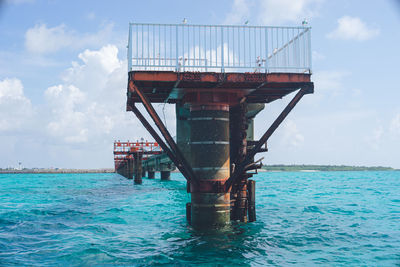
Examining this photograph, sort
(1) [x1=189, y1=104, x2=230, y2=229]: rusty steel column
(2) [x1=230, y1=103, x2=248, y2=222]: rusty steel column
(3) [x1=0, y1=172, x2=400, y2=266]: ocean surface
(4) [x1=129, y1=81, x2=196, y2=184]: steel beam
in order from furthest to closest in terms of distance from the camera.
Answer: (2) [x1=230, y1=103, x2=248, y2=222]: rusty steel column < (1) [x1=189, y1=104, x2=230, y2=229]: rusty steel column < (4) [x1=129, y1=81, x2=196, y2=184]: steel beam < (3) [x1=0, y1=172, x2=400, y2=266]: ocean surface

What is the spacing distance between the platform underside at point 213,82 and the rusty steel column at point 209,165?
0.87 meters

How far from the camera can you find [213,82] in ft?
41.9

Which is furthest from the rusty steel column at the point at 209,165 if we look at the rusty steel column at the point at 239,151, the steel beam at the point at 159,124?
the rusty steel column at the point at 239,151

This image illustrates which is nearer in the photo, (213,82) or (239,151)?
(213,82)

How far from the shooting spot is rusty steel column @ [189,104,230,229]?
511 inches

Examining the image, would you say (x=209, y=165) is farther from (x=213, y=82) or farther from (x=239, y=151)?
(x=239, y=151)

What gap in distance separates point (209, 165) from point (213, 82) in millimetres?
3014

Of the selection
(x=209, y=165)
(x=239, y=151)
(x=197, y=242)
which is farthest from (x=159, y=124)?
(x=239, y=151)

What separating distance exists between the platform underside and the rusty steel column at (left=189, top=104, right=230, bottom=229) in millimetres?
869

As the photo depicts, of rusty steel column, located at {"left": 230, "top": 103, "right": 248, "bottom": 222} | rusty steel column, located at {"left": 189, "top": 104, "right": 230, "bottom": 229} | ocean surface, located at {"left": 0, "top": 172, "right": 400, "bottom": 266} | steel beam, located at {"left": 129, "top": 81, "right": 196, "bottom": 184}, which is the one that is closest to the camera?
ocean surface, located at {"left": 0, "top": 172, "right": 400, "bottom": 266}

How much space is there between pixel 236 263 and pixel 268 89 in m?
7.25

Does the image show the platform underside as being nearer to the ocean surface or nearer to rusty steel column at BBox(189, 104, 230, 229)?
rusty steel column at BBox(189, 104, 230, 229)

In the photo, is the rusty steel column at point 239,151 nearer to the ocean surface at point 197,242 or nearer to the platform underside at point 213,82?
the ocean surface at point 197,242

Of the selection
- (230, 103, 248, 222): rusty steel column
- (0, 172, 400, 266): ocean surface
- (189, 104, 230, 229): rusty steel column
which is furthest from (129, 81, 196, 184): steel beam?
(230, 103, 248, 222): rusty steel column
